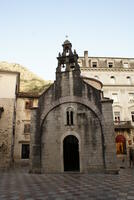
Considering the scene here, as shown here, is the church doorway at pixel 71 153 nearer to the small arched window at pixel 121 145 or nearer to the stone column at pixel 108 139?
the stone column at pixel 108 139

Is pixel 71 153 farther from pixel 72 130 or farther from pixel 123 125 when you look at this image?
pixel 123 125

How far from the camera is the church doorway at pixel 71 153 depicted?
15.2 m

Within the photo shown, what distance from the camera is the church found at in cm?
1449

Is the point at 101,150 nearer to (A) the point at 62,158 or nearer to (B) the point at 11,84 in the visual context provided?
(A) the point at 62,158

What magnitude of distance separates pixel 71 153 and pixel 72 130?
2116 mm

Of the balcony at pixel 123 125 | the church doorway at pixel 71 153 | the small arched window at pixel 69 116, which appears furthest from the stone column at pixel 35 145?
the balcony at pixel 123 125

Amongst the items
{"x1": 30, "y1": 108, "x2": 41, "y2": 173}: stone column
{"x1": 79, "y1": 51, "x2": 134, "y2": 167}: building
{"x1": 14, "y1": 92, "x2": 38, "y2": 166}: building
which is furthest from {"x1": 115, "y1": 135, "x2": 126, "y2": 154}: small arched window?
{"x1": 30, "y1": 108, "x2": 41, "y2": 173}: stone column

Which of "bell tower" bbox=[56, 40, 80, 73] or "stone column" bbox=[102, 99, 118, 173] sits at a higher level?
"bell tower" bbox=[56, 40, 80, 73]

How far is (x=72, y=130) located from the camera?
1555 centimetres

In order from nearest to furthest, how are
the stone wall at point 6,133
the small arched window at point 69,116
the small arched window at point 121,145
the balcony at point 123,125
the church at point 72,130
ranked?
the church at point 72,130, the small arched window at point 69,116, the stone wall at point 6,133, the small arched window at point 121,145, the balcony at point 123,125

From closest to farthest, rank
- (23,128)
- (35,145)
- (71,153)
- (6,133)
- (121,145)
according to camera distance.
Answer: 1. (71,153)
2. (35,145)
3. (6,133)
4. (121,145)
5. (23,128)

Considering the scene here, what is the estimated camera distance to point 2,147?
23.0 m

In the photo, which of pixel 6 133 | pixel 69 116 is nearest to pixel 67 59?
pixel 69 116

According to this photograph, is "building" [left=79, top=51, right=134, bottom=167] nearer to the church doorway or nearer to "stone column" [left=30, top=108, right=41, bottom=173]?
the church doorway
